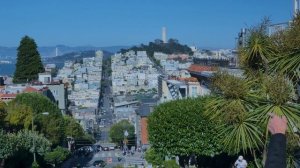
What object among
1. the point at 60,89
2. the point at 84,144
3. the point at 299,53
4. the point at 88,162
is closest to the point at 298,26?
the point at 299,53

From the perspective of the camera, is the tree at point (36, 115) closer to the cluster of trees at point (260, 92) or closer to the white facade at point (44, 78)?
the white facade at point (44, 78)

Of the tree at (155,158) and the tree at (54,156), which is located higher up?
the tree at (155,158)

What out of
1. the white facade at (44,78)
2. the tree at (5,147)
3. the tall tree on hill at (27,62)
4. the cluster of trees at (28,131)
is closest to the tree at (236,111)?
the tree at (5,147)

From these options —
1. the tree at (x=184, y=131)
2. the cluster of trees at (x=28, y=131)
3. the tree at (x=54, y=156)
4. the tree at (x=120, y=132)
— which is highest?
the tree at (x=184, y=131)

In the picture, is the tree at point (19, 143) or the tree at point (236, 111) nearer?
the tree at point (236, 111)

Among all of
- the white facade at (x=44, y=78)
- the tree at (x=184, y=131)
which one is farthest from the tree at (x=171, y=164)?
the white facade at (x=44, y=78)

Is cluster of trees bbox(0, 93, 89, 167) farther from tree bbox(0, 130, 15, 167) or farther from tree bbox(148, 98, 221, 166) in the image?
tree bbox(148, 98, 221, 166)

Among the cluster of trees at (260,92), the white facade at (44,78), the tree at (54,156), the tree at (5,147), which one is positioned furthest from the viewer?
the white facade at (44,78)

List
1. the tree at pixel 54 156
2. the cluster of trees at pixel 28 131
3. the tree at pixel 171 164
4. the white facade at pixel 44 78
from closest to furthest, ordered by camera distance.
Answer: the tree at pixel 171 164
the cluster of trees at pixel 28 131
the tree at pixel 54 156
the white facade at pixel 44 78
